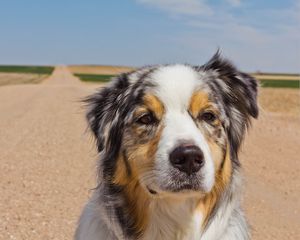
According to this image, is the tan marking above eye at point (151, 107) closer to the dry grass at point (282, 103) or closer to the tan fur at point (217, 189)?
the tan fur at point (217, 189)

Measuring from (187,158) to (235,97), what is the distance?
53.1 inches

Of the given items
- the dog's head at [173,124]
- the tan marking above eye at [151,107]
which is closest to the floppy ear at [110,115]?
the dog's head at [173,124]

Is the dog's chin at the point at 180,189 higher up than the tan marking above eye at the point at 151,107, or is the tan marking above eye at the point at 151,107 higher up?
the tan marking above eye at the point at 151,107

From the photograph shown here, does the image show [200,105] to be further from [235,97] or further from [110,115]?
[110,115]

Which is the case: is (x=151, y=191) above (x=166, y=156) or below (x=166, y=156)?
below

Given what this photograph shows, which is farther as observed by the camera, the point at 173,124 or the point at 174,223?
the point at 174,223

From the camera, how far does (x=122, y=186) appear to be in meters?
5.77

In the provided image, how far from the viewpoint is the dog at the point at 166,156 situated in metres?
5.35

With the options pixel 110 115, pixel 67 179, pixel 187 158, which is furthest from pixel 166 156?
pixel 67 179

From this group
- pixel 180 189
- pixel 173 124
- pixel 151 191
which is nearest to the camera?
pixel 180 189

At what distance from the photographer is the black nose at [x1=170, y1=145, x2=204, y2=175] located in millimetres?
5031

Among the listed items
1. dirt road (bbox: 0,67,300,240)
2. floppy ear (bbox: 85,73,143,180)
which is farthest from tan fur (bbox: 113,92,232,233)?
dirt road (bbox: 0,67,300,240)

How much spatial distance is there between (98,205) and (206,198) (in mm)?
989

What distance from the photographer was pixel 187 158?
201 inches
